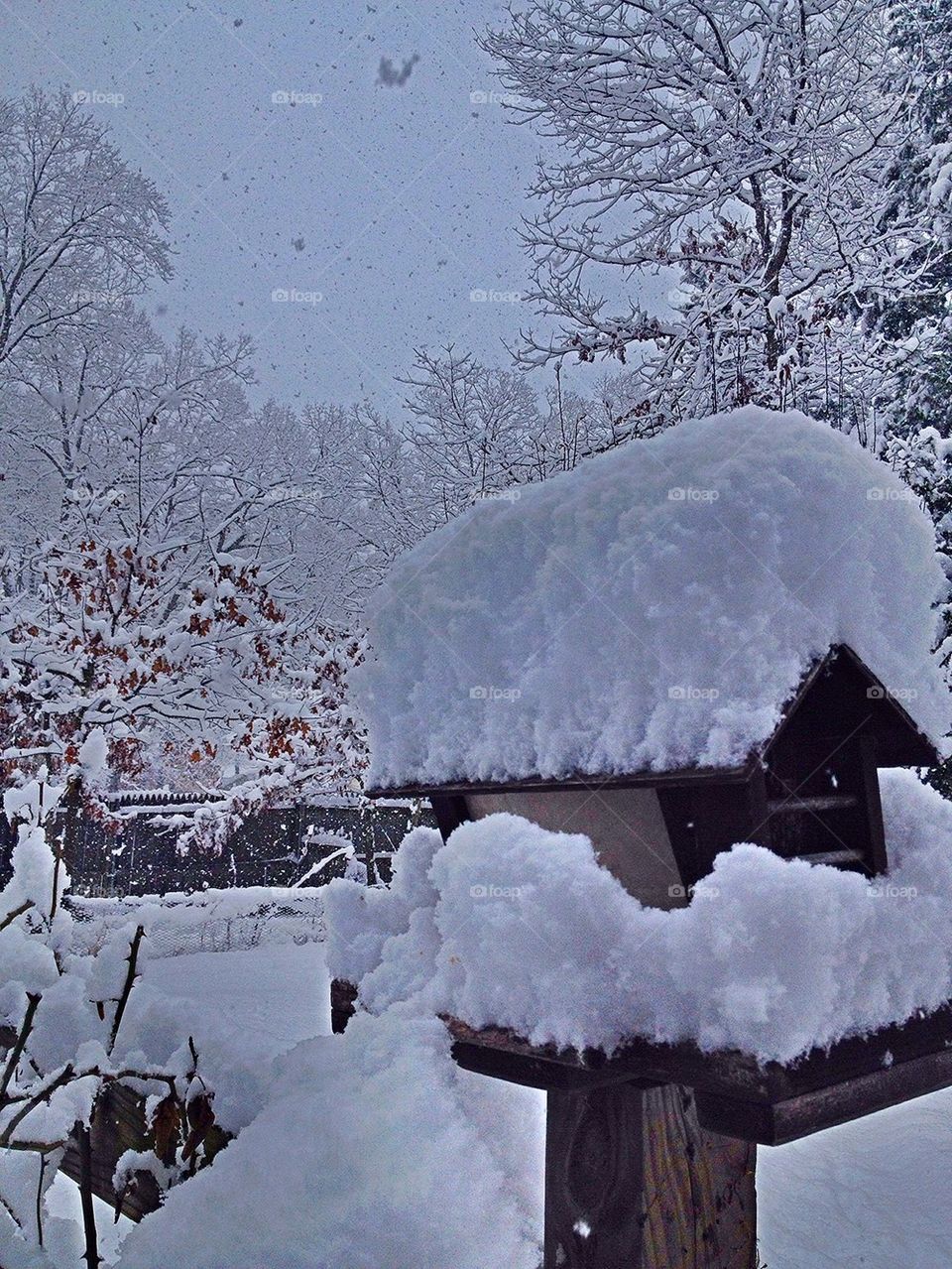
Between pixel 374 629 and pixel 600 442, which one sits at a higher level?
pixel 600 442

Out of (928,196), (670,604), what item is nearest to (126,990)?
(670,604)

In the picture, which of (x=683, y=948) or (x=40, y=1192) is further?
(x=40, y=1192)

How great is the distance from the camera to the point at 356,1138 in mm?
1581

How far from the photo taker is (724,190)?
722 cm

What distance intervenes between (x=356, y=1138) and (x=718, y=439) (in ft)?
4.05

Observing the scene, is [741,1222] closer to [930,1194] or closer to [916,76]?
[930,1194]

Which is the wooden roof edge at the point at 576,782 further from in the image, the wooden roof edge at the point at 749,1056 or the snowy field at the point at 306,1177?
the snowy field at the point at 306,1177

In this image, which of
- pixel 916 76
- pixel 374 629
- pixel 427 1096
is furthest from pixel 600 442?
pixel 427 1096

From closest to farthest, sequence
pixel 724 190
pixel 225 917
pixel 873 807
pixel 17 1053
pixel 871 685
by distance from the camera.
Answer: pixel 17 1053 < pixel 871 685 < pixel 873 807 < pixel 724 190 < pixel 225 917

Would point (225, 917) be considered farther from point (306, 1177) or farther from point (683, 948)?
point (683, 948)

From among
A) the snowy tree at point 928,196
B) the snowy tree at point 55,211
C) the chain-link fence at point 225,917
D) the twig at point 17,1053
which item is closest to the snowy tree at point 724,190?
the snowy tree at point 928,196

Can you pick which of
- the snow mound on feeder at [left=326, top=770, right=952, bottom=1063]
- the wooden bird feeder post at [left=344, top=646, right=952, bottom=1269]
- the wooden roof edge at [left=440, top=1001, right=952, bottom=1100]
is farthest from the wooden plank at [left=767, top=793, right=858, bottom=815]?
the wooden roof edge at [left=440, top=1001, right=952, bottom=1100]

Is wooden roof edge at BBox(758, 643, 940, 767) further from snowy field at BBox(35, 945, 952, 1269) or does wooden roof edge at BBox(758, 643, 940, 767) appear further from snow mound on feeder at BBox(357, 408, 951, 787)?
snowy field at BBox(35, 945, 952, 1269)

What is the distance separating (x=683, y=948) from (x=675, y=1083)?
302 mm
